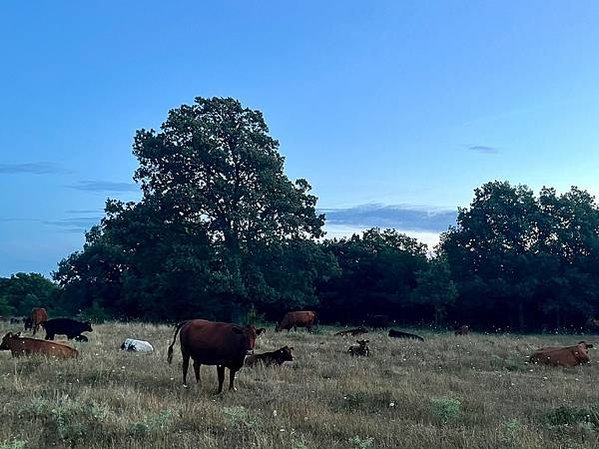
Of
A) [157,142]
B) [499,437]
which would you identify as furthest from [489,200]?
[499,437]

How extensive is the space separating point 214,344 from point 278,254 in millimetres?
25734

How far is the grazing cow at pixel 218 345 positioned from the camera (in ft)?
44.3

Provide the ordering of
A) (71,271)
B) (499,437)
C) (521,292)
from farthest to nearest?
(71,271) < (521,292) < (499,437)

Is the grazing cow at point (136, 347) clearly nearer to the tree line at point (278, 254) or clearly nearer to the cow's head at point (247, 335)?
the cow's head at point (247, 335)

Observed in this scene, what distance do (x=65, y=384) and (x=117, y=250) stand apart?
46.7 metres

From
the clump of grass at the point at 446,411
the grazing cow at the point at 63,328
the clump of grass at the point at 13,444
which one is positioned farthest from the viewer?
the grazing cow at the point at 63,328

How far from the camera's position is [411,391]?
1265cm

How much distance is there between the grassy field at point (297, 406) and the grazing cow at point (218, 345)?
532 millimetres

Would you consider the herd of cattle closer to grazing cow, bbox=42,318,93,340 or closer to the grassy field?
grazing cow, bbox=42,318,93,340

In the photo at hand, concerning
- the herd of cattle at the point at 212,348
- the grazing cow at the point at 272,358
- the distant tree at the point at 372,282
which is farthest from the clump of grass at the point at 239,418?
the distant tree at the point at 372,282

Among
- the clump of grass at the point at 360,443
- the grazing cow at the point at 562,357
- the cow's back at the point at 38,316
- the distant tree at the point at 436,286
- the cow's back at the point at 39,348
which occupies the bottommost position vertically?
the grazing cow at the point at 562,357

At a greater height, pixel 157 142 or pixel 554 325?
pixel 157 142

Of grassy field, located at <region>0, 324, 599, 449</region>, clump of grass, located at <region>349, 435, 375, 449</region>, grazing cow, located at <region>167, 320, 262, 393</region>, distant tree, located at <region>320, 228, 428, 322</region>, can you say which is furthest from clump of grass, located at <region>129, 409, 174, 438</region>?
distant tree, located at <region>320, 228, 428, 322</region>

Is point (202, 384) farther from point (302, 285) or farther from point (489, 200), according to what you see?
point (489, 200)
